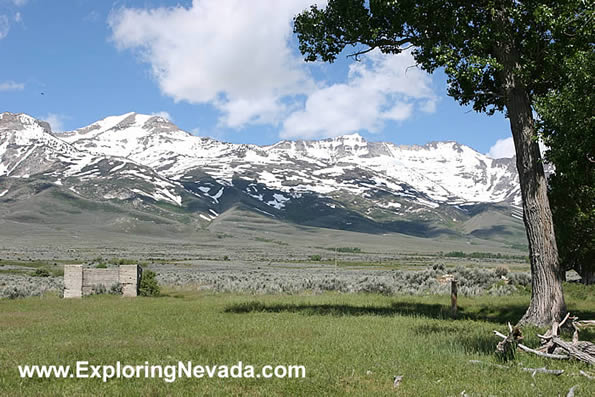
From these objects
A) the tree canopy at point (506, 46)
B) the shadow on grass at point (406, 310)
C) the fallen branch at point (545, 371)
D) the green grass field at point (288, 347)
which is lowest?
the shadow on grass at point (406, 310)

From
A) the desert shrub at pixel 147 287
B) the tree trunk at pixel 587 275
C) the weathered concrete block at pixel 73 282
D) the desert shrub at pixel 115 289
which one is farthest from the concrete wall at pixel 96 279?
the tree trunk at pixel 587 275

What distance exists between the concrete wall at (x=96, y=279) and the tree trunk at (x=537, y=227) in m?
23.3

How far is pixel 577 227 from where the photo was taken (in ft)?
78.0

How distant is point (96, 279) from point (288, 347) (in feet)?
76.5

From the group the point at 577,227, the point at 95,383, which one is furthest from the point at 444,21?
the point at 95,383

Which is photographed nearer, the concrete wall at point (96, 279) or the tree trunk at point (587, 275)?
the tree trunk at point (587, 275)

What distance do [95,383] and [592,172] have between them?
55.9 feet

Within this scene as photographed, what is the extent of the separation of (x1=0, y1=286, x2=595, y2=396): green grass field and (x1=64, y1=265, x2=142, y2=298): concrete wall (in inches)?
264

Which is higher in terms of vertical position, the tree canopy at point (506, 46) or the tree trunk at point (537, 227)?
the tree canopy at point (506, 46)

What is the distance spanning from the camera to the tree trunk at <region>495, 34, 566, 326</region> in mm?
15547

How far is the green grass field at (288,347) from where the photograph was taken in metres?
8.80

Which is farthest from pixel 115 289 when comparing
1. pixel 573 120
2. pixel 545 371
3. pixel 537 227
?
pixel 545 371

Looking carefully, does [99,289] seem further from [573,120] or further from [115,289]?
A: [573,120]

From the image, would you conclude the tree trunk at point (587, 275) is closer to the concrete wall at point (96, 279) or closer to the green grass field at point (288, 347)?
the green grass field at point (288, 347)
